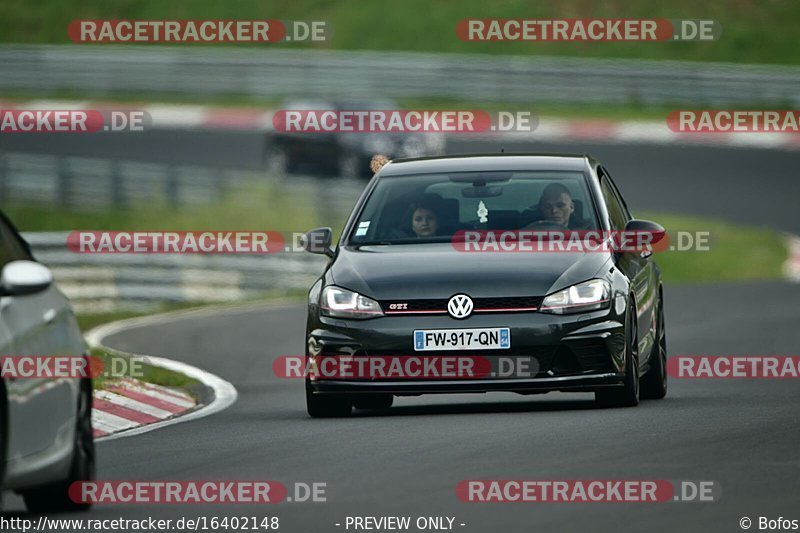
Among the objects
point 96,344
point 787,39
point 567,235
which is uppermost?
point 787,39

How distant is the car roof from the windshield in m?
0.08

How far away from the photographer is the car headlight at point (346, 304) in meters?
12.2

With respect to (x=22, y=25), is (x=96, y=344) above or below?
below

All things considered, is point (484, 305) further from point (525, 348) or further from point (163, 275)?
point (163, 275)

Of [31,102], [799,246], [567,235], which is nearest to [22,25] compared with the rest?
[31,102]

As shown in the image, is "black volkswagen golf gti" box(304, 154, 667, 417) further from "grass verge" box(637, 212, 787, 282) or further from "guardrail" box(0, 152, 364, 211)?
"guardrail" box(0, 152, 364, 211)

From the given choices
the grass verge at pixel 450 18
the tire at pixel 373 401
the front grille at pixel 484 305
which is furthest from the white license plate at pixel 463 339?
the grass verge at pixel 450 18

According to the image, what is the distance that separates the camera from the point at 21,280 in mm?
8109

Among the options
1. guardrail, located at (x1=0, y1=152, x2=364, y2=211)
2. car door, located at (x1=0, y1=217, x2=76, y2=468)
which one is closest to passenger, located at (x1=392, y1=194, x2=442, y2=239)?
car door, located at (x1=0, y1=217, x2=76, y2=468)

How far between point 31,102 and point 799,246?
71.7 ft

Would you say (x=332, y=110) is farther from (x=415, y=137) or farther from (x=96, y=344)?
(x=96, y=344)

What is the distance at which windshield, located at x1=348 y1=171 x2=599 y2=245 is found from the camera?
13031 millimetres

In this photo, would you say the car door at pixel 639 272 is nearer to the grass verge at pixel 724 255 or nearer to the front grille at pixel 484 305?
the front grille at pixel 484 305

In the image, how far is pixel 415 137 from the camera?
127 feet
